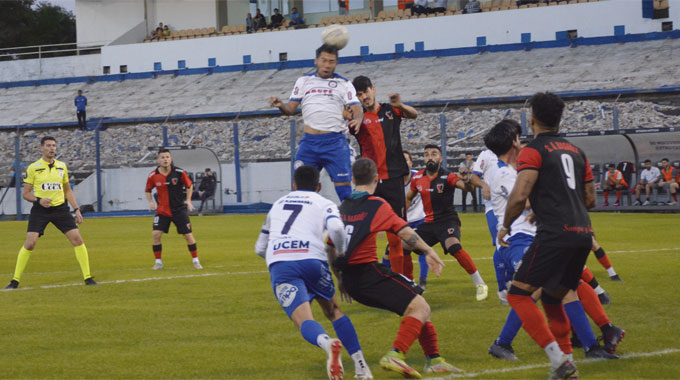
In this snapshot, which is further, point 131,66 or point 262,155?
point 131,66

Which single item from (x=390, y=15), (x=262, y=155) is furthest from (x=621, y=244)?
(x=390, y=15)

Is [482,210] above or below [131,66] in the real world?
below

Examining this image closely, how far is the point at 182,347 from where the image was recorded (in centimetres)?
798

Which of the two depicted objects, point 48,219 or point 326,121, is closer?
point 326,121

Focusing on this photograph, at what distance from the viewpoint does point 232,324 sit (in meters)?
9.20

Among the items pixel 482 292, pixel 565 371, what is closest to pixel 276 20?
pixel 482 292

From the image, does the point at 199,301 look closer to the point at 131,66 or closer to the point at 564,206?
the point at 564,206

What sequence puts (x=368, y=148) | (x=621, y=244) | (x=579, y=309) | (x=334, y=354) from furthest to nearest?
1. (x=621, y=244)
2. (x=368, y=148)
3. (x=579, y=309)
4. (x=334, y=354)

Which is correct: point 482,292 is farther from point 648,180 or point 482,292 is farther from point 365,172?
point 648,180

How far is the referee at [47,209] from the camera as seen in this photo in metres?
13.1

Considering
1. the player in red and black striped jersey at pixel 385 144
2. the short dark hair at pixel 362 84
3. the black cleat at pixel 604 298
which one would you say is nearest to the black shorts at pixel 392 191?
the player in red and black striped jersey at pixel 385 144

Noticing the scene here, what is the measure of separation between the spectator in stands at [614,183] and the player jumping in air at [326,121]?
→ 67.3ft

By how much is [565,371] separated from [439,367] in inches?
42.3

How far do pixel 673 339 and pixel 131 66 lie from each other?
47.5 meters
